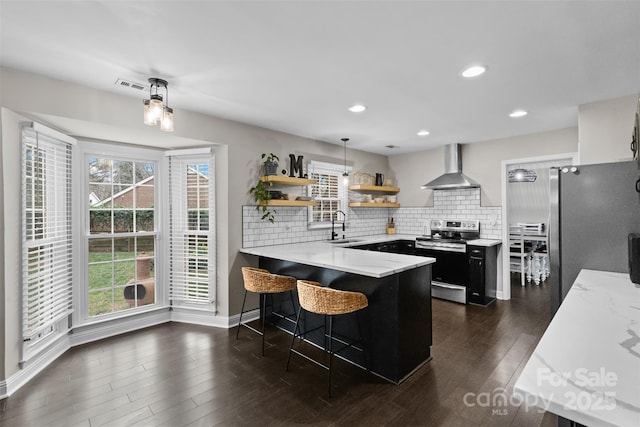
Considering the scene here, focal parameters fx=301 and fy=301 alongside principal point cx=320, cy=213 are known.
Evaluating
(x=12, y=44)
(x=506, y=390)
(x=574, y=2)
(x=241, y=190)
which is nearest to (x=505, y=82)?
(x=574, y=2)

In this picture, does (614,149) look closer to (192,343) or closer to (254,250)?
(254,250)

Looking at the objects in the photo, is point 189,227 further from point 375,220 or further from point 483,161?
point 483,161

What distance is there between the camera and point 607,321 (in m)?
1.15

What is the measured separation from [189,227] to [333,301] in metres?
2.27

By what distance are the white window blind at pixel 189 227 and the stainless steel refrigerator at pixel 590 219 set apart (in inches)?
132

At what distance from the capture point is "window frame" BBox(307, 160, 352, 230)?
14.8 feet

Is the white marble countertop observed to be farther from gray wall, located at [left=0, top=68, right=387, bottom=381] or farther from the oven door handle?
gray wall, located at [left=0, top=68, right=387, bottom=381]

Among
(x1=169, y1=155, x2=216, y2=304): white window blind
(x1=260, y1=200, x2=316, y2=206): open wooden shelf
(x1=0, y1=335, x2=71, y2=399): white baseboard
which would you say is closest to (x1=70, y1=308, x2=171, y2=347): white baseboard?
(x1=0, y1=335, x2=71, y2=399): white baseboard

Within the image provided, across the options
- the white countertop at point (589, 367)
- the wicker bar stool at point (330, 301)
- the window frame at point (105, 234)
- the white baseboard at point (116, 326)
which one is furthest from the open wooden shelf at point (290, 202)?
the white countertop at point (589, 367)

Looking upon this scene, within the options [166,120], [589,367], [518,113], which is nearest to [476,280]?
[518,113]

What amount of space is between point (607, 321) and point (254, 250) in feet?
9.80

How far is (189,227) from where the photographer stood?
3.68 metres

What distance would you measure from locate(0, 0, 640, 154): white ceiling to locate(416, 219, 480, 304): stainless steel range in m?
2.00

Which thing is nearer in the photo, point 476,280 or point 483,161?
point 476,280
